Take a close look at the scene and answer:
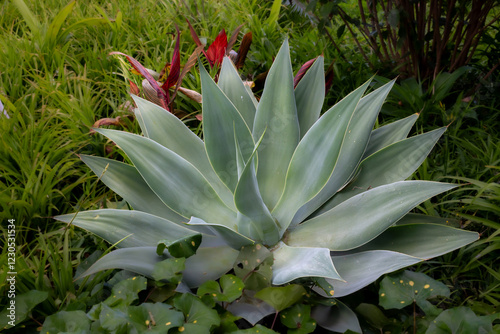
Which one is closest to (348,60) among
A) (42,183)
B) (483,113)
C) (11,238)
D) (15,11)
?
(483,113)

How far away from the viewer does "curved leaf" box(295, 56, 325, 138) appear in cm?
149

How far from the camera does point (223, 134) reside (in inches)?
53.0

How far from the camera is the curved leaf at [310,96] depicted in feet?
4.90

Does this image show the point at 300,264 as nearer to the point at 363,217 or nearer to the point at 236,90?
the point at 363,217

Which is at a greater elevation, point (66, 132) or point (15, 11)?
point (15, 11)

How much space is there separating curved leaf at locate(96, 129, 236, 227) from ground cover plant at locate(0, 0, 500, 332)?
257 millimetres

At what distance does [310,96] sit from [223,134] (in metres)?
0.35

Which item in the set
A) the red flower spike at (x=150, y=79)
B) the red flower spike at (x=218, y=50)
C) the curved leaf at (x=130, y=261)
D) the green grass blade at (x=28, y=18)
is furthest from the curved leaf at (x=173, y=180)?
the green grass blade at (x=28, y=18)

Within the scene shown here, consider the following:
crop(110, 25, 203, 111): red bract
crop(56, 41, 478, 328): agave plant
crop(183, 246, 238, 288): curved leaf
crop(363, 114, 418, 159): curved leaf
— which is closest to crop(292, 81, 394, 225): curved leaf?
crop(56, 41, 478, 328): agave plant

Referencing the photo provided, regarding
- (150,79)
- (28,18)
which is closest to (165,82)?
(150,79)

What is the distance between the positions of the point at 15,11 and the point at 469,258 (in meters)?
3.25

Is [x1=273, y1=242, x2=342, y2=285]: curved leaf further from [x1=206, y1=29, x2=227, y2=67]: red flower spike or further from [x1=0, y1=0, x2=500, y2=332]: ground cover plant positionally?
[x1=206, y1=29, x2=227, y2=67]: red flower spike

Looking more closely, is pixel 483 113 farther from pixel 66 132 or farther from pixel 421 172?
pixel 66 132

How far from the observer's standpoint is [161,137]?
145 cm
